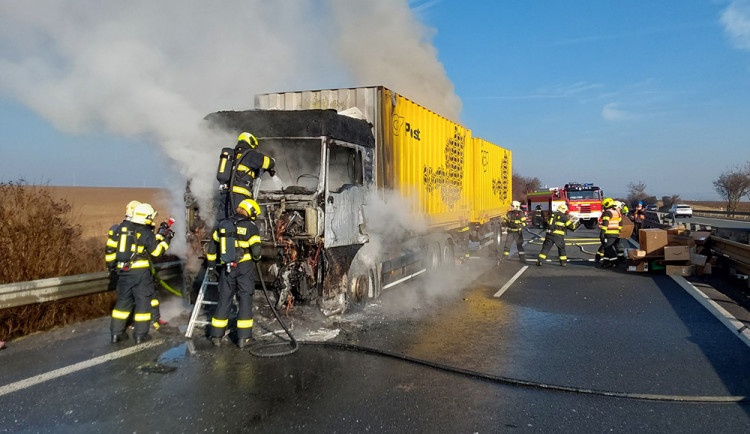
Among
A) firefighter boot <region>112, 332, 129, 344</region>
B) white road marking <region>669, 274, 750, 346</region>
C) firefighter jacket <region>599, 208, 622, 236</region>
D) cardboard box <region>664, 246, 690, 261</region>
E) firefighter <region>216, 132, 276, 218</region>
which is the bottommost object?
white road marking <region>669, 274, 750, 346</region>

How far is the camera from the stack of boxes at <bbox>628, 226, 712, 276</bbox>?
1094 centimetres

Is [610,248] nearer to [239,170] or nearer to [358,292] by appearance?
[358,292]

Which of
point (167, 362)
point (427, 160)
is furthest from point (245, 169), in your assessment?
point (427, 160)

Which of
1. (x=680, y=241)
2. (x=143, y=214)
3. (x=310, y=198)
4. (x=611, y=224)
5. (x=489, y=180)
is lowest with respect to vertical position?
(x=680, y=241)

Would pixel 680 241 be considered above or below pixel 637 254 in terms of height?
above

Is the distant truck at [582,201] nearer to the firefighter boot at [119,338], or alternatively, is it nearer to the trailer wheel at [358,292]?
the trailer wheel at [358,292]

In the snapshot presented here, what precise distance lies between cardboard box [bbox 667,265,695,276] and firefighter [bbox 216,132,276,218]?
30.9 ft

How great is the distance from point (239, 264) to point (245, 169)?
1.08 metres

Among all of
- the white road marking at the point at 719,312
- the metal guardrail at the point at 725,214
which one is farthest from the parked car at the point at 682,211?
the white road marking at the point at 719,312

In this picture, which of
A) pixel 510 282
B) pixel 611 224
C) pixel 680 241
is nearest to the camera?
pixel 510 282

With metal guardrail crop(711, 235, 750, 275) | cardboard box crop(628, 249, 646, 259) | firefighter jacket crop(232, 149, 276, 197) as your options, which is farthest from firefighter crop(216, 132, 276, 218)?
cardboard box crop(628, 249, 646, 259)

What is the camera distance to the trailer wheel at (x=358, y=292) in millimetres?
6989

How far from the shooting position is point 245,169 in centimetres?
577

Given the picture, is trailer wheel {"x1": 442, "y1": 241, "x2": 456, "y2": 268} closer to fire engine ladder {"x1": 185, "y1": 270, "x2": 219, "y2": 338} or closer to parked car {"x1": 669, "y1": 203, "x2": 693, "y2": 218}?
fire engine ladder {"x1": 185, "y1": 270, "x2": 219, "y2": 338}
